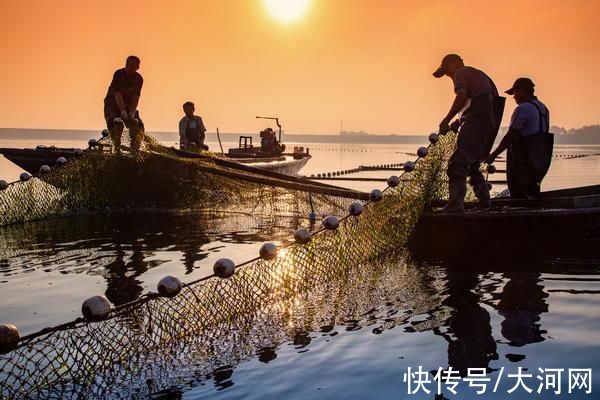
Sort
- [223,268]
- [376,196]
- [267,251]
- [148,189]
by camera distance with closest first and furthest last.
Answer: [223,268] → [267,251] → [376,196] → [148,189]

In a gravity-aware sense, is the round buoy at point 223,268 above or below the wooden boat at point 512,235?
above

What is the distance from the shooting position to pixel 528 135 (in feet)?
30.1

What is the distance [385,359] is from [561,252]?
16.0 ft

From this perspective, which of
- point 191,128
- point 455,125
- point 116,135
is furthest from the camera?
point 191,128

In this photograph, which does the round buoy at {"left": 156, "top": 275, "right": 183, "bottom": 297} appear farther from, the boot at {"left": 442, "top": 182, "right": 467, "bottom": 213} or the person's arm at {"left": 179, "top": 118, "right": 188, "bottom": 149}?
the person's arm at {"left": 179, "top": 118, "right": 188, "bottom": 149}

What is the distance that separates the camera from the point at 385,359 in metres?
4.58

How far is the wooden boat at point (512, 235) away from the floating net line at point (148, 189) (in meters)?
2.45

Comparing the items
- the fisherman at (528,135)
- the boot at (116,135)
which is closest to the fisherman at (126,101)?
the boot at (116,135)

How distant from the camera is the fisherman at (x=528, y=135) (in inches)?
360

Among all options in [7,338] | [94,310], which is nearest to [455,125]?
[94,310]

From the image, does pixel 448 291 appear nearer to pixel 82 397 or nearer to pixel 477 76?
pixel 477 76

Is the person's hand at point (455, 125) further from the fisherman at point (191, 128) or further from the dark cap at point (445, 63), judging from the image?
the fisherman at point (191, 128)

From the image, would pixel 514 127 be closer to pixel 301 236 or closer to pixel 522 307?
pixel 522 307

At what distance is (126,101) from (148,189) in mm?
2186
